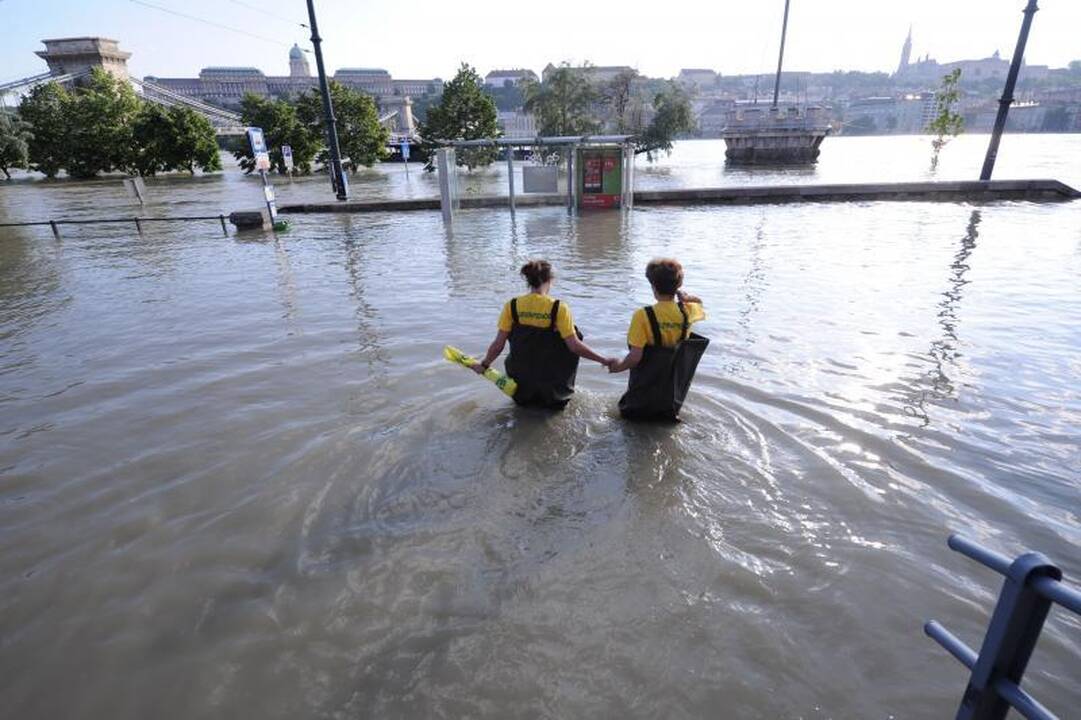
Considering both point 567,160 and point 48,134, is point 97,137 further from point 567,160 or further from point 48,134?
point 567,160

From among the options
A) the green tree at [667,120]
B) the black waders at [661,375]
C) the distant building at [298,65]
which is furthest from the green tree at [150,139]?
the distant building at [298,65]

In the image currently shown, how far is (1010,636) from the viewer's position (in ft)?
5.19

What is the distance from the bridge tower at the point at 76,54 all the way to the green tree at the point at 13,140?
58816 mm

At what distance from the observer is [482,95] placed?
38.7 meters

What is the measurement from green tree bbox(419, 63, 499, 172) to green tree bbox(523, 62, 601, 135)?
9.87 metres

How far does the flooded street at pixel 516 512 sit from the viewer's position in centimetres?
277

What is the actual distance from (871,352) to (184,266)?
13.1 metres

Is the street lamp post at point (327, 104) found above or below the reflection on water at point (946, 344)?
above

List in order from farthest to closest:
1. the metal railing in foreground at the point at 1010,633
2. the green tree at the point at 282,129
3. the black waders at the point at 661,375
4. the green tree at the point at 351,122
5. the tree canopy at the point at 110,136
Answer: the tree canopy at the point at 110,136
the green tree at the point at 282,129
the green tree at the point at 351,122
the black waders at the point at 661,375
the metal railing in foreground at the point at 1010,633

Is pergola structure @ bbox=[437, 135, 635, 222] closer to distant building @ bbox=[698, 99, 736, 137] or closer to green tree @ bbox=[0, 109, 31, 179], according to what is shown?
green tree @ bbox=[0, 109, 31, 179]

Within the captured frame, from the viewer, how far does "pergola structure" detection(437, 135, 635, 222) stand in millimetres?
17203

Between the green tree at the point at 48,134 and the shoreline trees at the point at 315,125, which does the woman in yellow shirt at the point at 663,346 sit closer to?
the shoreline trees at the point at 315,125

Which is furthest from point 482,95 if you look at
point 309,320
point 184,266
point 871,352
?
point 871,352

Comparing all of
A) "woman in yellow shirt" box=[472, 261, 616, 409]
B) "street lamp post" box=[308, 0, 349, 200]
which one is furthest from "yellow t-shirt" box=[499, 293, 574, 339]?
"street lamp post" box=[308, 0, 349, 200]
